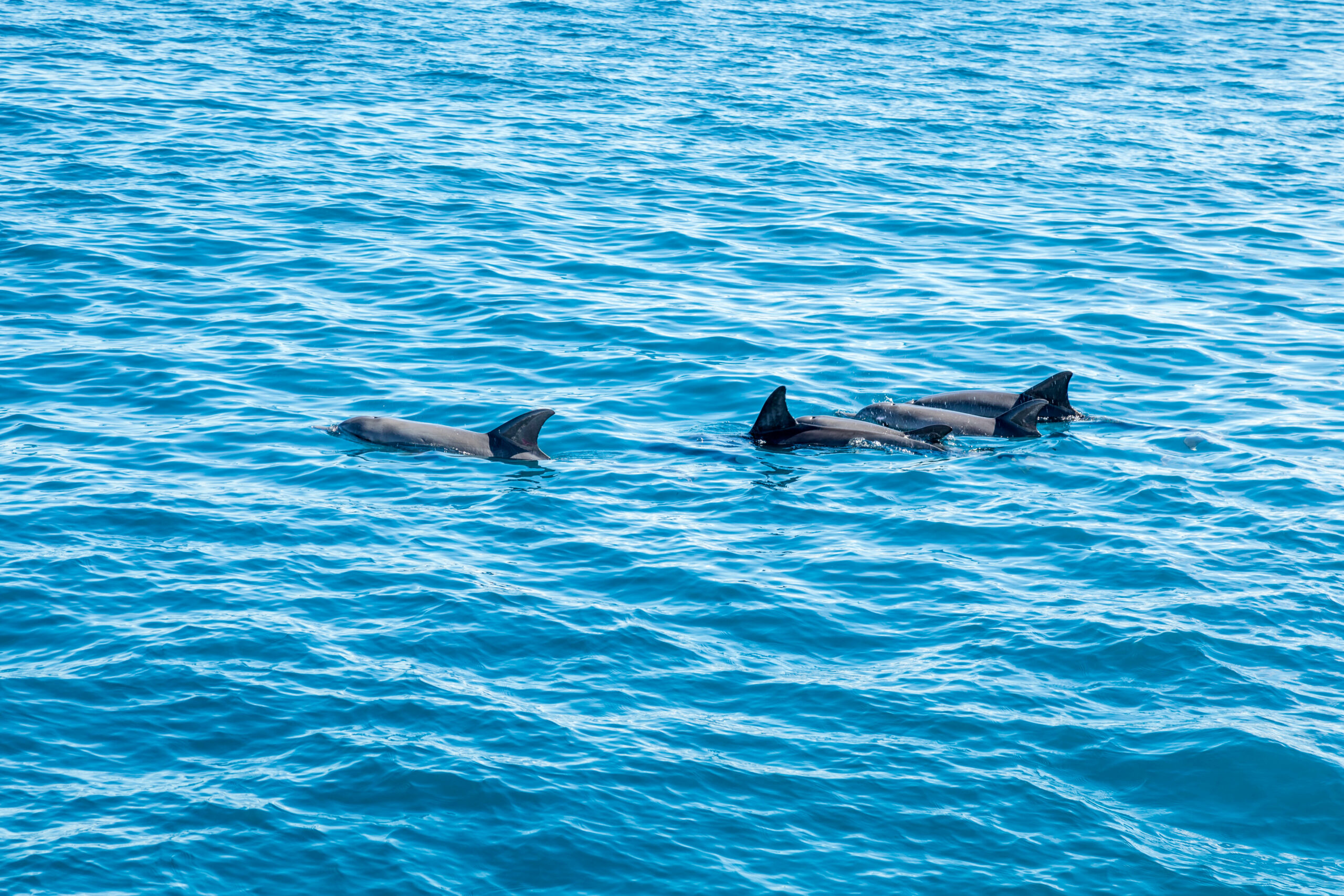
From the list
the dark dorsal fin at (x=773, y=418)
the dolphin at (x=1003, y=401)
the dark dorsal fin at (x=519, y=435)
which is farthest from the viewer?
the dolphin at (x=1003, y=401)

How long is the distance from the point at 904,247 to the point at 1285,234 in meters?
8.34

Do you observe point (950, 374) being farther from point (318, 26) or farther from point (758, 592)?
point (318, 26)

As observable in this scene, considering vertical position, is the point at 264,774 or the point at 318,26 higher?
the point at 318,26

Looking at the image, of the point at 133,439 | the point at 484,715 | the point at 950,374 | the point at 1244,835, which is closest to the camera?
the point at 1244,835

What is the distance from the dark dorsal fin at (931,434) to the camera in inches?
715

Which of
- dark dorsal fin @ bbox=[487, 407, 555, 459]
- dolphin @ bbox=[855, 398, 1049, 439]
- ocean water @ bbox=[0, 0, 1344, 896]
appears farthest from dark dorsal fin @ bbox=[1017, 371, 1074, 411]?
dark dorsal fin @ bbox=[487, 407, 555, 459]

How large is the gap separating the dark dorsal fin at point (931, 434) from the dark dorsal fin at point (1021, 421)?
0.81 meters

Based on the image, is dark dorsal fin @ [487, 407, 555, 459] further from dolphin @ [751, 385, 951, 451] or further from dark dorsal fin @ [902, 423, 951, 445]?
dark dorsal fin @ [902, 423, 951, 445]

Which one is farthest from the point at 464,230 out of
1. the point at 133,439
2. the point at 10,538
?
the point at 10,538

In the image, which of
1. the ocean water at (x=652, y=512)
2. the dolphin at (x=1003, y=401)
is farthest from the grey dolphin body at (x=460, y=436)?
the dolphin at (x=1003, y=401)

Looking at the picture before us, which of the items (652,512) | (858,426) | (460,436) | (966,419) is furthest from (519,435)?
(966,419)

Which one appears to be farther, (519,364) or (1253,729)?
(519,364)

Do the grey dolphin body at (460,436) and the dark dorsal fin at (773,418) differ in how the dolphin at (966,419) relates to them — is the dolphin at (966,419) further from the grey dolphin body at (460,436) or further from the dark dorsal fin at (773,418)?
the grey dolphin body at (460,436)

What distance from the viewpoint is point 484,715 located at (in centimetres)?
1201
